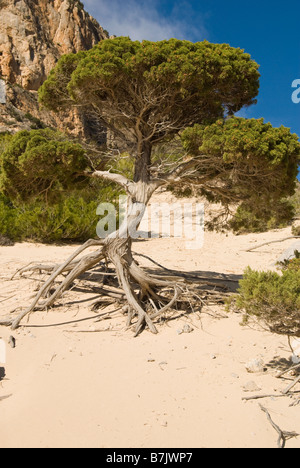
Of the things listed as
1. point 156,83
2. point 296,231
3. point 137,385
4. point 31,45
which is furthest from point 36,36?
point 137,385

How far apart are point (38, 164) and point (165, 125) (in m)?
2.43

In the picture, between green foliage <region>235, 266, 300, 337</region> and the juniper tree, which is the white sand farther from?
green foliage <region>235, 266, 300, 337</region>


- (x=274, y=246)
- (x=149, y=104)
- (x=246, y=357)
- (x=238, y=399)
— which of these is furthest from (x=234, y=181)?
(x=274, y=246)

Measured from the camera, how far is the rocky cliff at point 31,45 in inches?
1421

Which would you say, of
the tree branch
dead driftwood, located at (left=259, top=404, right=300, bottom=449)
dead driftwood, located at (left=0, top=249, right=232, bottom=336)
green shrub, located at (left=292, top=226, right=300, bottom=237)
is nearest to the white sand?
dead driftwood, located at (left=259, top=404, right=300, bottom=449)

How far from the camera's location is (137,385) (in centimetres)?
368

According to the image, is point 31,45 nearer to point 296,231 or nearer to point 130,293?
point 296,231

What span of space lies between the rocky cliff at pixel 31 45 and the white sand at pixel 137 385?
31530 mm

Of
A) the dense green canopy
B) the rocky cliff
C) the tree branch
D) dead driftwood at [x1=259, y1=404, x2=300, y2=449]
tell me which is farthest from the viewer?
the rocky cliff

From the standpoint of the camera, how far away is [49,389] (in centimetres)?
354

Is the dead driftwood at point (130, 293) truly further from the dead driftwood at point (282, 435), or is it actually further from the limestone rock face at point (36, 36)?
the limestone rock face at point (36, 36)

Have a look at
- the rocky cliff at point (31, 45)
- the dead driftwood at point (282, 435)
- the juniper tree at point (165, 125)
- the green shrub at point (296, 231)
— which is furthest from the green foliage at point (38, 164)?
the rocky cliff at point (31, 45)

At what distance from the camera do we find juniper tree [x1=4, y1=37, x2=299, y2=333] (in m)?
5.49

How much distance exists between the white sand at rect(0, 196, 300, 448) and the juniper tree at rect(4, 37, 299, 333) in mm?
574
